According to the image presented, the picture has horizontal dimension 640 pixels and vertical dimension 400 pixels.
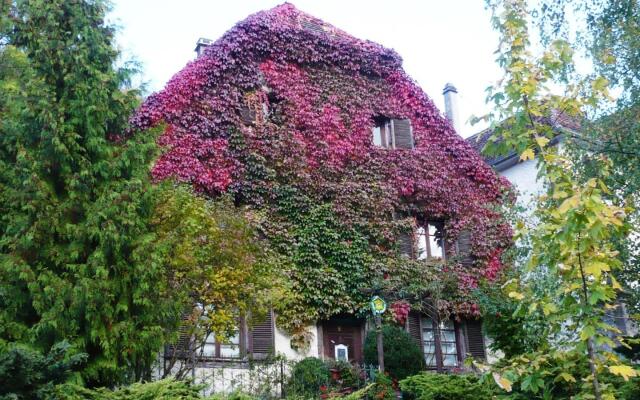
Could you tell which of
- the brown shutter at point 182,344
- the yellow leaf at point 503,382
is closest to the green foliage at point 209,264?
the brown shutter at point 182,344

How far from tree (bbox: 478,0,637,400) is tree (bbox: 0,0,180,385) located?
20.3 feet

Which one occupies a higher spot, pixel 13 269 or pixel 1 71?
pixel 1 71

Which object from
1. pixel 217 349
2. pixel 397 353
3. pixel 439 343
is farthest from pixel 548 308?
pixel 439 343

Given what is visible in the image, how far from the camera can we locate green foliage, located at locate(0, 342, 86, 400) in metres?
6.17

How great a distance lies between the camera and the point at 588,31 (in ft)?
42.0

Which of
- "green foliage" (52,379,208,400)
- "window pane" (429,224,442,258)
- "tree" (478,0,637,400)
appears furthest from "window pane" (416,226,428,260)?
"tree" (478,0,637,400)

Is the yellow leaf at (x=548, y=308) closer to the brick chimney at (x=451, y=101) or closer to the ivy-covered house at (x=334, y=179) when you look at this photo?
the ivy-covered house at (x=334, y=179)

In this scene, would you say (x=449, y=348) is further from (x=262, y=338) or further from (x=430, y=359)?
(x=262, y=338)

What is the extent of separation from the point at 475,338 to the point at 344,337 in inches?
157

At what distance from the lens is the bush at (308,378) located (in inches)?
533

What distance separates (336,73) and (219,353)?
813cm

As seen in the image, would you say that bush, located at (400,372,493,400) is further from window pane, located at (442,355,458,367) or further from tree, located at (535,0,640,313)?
window pane, located at (442,355,458,367)

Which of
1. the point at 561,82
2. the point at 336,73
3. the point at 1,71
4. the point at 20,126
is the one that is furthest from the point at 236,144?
the point at 561,82

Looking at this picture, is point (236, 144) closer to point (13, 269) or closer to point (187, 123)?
point (187, 123)
